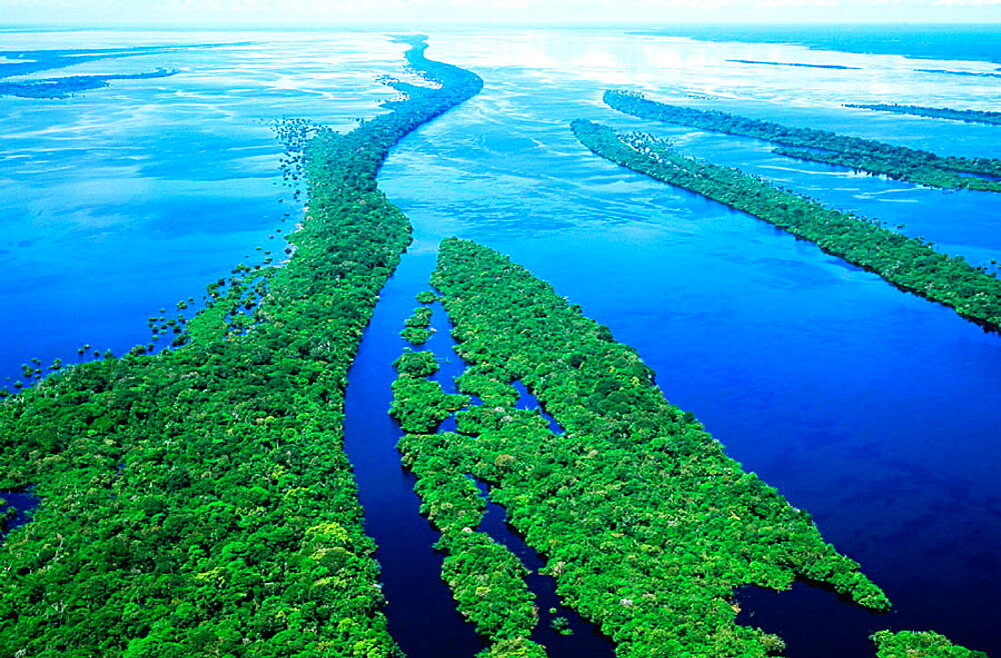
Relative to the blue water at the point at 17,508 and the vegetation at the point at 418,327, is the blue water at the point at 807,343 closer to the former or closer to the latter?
the vegetation at the point at 418,327

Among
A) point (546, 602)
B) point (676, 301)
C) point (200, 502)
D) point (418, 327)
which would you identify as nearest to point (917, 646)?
point (546, 602)

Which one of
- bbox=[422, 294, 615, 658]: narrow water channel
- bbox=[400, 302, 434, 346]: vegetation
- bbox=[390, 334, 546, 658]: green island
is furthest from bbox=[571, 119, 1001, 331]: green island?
bbox=[390, 334, 546, 658]: green island

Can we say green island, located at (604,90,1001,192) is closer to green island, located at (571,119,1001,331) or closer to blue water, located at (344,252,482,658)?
green island, located at (571,119,1001,331)

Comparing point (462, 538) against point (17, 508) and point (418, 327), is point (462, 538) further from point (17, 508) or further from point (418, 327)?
point (418, 327)

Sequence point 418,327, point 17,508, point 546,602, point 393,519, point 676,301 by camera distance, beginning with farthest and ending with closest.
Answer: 1. point 676,301
2. point 418,327
3. point 393,519
4. point 17,508
5. point 546,602

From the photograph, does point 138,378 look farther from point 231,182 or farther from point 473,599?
point 231,182

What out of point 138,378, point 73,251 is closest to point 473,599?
point 138,378
